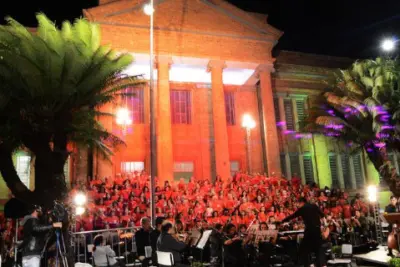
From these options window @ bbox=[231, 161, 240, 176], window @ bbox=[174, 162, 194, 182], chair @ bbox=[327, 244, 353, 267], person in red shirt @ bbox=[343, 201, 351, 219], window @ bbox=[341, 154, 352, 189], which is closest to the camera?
chair @ bbox=[327, 244, 353, 267]

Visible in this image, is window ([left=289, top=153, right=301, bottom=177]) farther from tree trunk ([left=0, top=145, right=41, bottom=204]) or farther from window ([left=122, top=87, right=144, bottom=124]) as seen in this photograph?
tree trunk ([left=0, top=145, right=41, bottom=204])

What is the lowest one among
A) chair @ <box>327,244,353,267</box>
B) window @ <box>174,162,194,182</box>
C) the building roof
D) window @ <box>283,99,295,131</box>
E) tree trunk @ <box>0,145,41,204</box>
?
chair @ <box>327,244,353,267</box>

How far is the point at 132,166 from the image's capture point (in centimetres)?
2355

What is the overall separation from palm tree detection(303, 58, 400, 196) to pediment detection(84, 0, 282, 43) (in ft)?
19.3

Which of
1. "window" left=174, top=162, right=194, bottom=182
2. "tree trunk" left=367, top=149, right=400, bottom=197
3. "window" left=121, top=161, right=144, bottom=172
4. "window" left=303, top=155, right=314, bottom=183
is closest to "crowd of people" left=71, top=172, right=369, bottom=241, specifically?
"tree trunk" left=367, top=149, right=400, bottom=197

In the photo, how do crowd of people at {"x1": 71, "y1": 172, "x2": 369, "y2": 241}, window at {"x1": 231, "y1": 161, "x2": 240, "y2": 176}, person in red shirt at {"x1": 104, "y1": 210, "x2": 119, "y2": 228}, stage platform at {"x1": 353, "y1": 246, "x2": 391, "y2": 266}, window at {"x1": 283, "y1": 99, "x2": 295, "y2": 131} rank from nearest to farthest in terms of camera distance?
stage platform at {"x1": 353, "y1": 246, "x2": 391, "y2": 266} < person in red shirt at {"x1": 104, "y1": 210, "x2": 119, "y2": 228} < crowd of people at {"x1": 71, "y1": 172, "x2": 369, "y2": 241} < window at {"x1": 231, "y1": 161, "x2": 240, "y2": 176} < window at {"x1": 283, "y1": 99, "x2": 295, "y2": 131}

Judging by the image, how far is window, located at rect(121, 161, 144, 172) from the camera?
23281 millimetres

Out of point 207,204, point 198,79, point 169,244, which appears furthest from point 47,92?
point 198,79

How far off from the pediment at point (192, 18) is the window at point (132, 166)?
8.22m

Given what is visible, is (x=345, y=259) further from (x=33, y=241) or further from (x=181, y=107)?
(x=181, y=107)

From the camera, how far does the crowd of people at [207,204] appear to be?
578 inches

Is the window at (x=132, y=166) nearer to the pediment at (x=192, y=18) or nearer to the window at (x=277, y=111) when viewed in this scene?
the pediment at (x=192, y=18)

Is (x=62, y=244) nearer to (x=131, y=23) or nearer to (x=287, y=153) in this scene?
(x=131, y=23)

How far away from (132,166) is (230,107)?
26.4 feet
